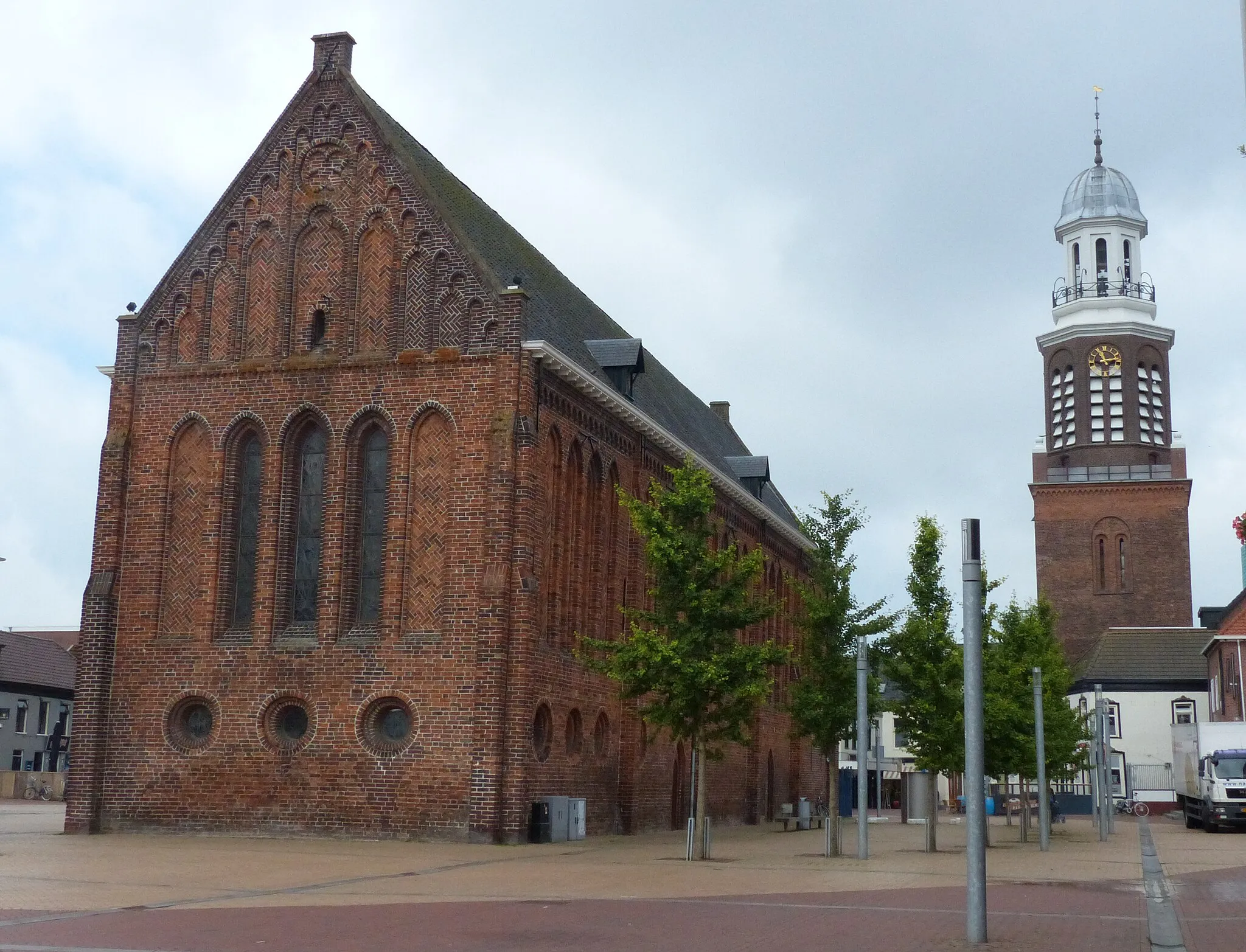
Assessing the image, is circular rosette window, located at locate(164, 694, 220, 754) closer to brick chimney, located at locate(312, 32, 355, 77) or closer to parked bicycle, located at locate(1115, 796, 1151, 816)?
brick chimney, located at locate(312, 32, 355, 77)

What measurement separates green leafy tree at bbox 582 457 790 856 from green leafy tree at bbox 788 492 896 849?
346 centimetres

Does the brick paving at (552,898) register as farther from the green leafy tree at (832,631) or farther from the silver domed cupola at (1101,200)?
the silver domed cupola at (1101,200)

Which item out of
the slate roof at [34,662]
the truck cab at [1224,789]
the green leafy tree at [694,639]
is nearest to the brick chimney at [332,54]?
the green leafy tree at [694,639]

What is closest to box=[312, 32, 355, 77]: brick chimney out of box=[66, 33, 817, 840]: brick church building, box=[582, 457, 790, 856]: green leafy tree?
box=[66, 33, 817, 840]: brick church building

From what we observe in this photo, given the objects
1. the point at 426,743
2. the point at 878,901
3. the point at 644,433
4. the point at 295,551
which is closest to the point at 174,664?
the point at 295,551

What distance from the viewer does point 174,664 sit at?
32906mm

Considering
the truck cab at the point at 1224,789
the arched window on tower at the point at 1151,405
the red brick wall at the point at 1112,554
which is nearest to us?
the truck cab at the point at 1224,789

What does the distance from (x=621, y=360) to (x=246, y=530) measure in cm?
1064

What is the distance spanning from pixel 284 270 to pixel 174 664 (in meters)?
9.25

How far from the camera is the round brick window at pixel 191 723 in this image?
3250cm

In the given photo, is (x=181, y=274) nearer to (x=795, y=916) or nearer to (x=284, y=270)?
(x=284, y=270)

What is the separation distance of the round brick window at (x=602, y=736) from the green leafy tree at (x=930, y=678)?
22.8 feet

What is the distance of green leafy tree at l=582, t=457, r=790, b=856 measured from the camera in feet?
91.4

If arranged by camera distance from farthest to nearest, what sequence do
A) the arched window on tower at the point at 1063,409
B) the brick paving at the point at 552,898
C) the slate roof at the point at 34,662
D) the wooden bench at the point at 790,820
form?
1. the arched window on tower at the point at 1063,409
2. the slate roof at the point at 34,662
3. the wooden bench at the point at 790,820
4. the brick paving at the point at 552,898
